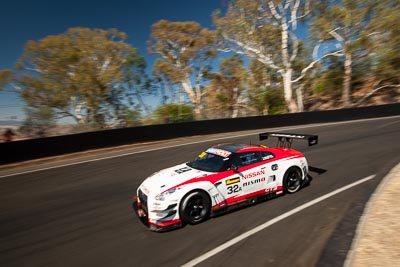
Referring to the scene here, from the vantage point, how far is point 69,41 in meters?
26.5

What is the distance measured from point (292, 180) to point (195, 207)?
2.91 meters

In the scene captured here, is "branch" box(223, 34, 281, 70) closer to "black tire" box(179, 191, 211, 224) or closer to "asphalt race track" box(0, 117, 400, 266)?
"asphalt race track" box(0, 117, 400, 266)

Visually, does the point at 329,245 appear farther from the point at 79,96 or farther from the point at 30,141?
the point at 79,96

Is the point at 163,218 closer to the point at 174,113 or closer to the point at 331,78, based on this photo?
the point at 174,113

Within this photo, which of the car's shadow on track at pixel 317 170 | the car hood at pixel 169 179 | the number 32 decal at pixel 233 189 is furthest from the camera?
the car's shadow on track at pixel 317 170

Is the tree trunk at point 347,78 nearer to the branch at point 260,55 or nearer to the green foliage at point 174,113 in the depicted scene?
the branch at point 260,55

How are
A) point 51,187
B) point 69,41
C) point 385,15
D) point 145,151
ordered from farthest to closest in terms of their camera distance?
point 385,15, point 69,41, point 145,151, point 51,187

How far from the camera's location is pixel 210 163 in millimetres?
7293

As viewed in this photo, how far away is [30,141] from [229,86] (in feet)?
105

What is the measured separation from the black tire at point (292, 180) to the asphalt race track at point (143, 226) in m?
0.21

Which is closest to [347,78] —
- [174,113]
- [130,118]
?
[174,113]

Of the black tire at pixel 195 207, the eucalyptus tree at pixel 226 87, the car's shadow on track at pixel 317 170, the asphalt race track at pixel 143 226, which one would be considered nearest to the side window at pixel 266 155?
the asphalt race track at pixel 143 226

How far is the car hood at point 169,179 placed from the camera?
6469mm

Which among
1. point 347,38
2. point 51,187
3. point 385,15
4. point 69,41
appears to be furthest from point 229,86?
point 51,187
